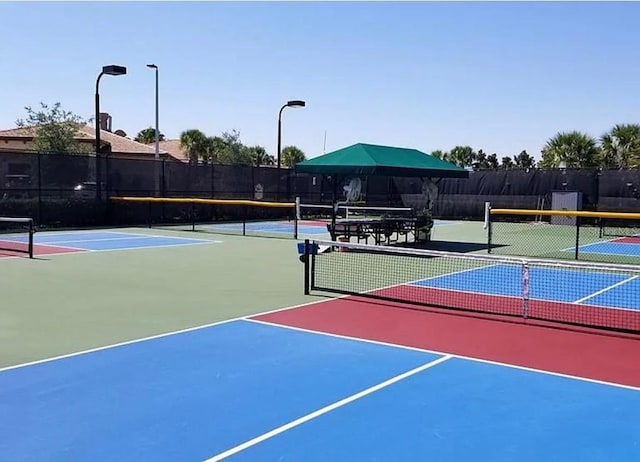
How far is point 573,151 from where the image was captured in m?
37.2

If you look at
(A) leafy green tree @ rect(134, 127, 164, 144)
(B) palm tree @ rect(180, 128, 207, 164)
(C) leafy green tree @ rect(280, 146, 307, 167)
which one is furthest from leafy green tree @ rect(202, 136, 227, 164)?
(A) leafy green tree @ rect(134, 127, 164, 144)

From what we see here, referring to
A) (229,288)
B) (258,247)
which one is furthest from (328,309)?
(258,247)

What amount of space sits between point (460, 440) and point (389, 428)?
Result: 49 cm

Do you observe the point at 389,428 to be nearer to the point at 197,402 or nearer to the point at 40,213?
the point at 197,402

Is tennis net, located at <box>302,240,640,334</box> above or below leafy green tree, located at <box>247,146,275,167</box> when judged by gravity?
below

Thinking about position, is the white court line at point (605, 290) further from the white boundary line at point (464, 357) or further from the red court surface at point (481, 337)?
the white boundary line at point (464, 357)

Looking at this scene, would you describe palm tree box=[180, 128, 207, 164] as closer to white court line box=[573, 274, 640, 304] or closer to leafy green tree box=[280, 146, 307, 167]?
leafy green tree box=[280, 146, 307, 167]

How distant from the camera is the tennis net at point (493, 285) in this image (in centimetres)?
850

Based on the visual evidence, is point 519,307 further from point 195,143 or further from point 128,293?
point 195,143

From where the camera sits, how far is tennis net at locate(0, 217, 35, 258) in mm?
14609

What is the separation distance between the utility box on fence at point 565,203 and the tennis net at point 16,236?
21.0 metres

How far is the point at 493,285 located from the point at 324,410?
6.73 metres

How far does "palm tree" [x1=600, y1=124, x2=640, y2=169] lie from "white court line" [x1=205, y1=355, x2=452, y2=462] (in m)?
32.5

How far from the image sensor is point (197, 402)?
516 cm
